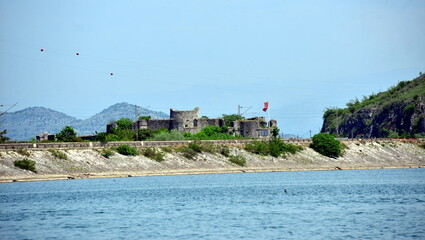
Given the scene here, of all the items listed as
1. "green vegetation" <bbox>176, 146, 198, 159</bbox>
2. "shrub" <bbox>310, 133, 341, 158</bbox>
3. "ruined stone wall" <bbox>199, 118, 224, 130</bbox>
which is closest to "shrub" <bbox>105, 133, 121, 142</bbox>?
"green vegetation" <bbox>176, 146, 198, 159</bbox>

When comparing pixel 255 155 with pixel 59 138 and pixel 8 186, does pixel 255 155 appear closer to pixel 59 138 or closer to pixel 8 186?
pixel 59 138

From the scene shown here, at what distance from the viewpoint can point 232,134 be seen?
157625 millimetres

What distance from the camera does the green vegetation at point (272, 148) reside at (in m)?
133

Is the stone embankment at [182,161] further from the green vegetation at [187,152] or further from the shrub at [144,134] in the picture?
the shrub at [144,134]

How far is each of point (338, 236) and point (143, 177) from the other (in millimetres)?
74626

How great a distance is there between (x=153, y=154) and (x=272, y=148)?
2518 centimetres

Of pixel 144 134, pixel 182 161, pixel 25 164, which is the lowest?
pixel 182 161

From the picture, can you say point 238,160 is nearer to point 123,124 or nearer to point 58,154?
point 58,154

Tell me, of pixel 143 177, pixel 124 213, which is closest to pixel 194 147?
pixel 143 177

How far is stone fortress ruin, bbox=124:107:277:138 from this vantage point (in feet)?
511

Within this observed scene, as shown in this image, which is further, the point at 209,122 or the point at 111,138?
the point at 209,122

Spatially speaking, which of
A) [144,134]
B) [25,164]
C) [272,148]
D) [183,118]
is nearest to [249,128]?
[183,118]

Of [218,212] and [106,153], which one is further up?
[106,153]

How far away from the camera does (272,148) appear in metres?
134
